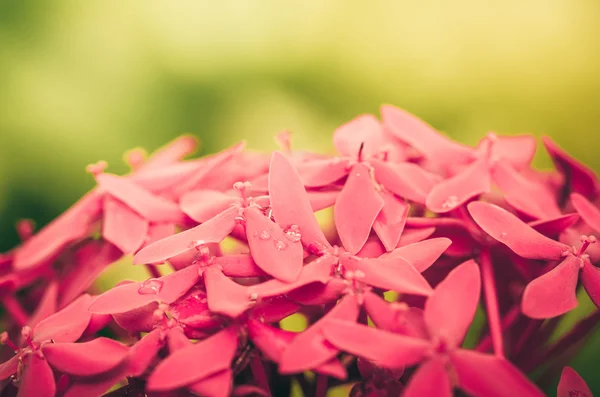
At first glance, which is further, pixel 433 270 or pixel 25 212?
pixel 25 212

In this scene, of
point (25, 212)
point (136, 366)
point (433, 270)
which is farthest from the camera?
point (25, 212)

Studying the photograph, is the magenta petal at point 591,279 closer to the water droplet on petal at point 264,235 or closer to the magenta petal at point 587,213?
the magenta petal at point 587,213

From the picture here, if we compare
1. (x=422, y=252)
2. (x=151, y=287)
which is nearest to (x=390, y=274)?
(x=422, y=252)

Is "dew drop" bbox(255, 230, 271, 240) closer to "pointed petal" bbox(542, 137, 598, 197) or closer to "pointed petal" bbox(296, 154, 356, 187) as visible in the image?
"pointed petal" bbox(296, 154, 356, 187)

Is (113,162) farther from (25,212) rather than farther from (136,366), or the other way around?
(136,366)

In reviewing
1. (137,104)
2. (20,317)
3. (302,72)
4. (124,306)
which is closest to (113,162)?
(137,104)

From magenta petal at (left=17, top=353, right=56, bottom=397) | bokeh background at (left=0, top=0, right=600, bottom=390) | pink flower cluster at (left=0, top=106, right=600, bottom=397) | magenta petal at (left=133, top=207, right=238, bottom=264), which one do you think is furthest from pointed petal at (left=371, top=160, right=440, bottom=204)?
bokeh background at (left=0, top=0, right=600, bottom=390)
